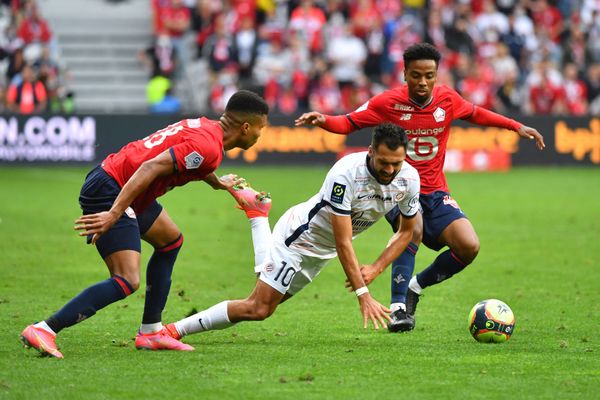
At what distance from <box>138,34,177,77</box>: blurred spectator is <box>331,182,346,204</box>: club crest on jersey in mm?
21454

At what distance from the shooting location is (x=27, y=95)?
86.9 ft

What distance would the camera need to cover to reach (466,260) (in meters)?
9.84

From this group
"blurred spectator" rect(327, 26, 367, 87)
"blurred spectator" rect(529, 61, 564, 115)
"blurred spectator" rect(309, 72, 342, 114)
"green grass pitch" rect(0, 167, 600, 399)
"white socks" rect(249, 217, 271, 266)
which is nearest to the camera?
"green grass pitch" rect(0, 167, 600, 399)

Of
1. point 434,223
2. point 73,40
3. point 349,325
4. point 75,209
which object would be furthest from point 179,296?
point 73,40

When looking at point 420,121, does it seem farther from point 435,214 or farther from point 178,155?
point 178,155

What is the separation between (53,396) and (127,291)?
1.50 metres

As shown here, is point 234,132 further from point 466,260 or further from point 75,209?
point 75,209

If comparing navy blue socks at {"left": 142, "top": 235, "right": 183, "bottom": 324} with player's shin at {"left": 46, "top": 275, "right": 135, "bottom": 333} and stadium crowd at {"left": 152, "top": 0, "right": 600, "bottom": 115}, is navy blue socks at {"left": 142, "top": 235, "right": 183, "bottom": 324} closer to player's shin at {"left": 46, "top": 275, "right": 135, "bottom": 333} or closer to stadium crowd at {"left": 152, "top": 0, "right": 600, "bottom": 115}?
player's shin at {"left": 46, "top": 275, "right": 135, "bottom": 333}

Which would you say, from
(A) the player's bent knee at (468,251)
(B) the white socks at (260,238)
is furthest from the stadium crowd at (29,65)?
(A) the player's bent knee at (468,251)

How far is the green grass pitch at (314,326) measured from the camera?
7.29 meters

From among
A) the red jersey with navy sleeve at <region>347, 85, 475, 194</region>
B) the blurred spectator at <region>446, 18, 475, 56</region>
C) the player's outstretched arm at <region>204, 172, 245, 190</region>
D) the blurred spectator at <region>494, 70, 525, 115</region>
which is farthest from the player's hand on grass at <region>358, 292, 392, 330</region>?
the blurred spectator at <region>446, 18, 475, 56</region>

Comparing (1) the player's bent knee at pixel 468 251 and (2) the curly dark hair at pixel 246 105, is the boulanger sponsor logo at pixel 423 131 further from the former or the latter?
(2) the curly dark hair at pixel 246 105

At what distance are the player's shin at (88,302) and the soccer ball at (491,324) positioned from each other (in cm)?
278

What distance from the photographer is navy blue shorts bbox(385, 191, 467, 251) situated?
9852 millimetres
